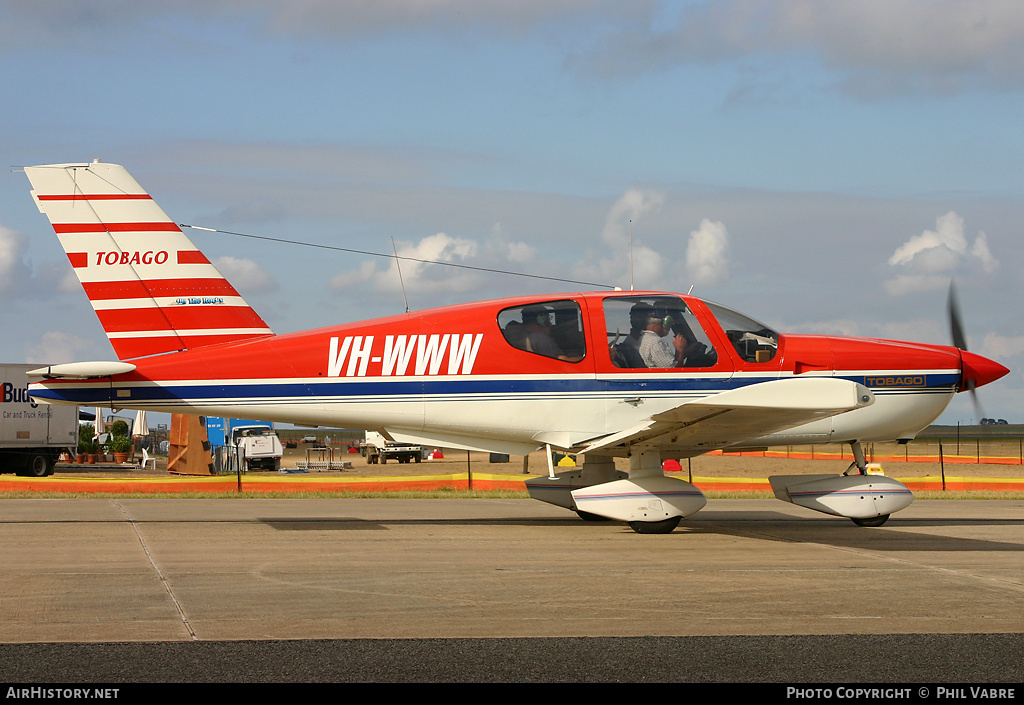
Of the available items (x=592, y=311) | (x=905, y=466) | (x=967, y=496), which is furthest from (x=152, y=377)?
(x=905, y=466)

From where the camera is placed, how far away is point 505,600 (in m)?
6.31

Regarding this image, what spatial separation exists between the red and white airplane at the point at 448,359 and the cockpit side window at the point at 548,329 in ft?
0.05

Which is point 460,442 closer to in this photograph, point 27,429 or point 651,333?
point 651,333

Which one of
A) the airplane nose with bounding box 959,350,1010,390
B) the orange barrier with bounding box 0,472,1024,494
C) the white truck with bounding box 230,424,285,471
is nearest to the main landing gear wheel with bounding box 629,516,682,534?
the airplane nose with bounding box 959,350,1010,390

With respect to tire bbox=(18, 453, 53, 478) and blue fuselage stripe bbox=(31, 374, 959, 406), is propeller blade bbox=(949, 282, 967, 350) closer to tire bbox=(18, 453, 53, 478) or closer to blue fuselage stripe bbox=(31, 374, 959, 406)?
blue fuselage stripe bbox=(31, 374, 959, 406)

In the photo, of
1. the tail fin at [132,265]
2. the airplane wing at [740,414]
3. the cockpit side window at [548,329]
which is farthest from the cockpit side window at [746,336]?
the tail fin at [132,265]

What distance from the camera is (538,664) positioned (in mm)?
4535

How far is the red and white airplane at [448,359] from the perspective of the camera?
1026cm

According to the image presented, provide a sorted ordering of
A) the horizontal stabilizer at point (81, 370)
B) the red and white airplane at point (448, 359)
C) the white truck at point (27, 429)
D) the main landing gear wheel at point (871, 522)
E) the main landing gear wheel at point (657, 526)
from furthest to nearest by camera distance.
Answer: the white truck at point (27, 429) → the main landing gear wheel at point (871, 522) → the red and white airplane at point (448, 359) → the main landing gear wheel at point (657, 526) → the horizontal stabilizer at point (81, 370)

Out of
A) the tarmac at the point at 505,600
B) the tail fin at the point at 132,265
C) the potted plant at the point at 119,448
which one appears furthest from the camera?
the potted plant at the point at 119,448

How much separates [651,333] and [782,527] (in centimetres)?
317

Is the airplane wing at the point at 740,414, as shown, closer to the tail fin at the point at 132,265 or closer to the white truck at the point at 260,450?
the tail fin at the point at 132,265

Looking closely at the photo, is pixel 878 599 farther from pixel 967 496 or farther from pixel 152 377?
pixel 967 496

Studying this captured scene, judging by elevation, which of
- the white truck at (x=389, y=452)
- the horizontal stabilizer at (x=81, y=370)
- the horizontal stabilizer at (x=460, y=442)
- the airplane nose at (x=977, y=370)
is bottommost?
the white truck at (x=389, y=452)
